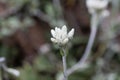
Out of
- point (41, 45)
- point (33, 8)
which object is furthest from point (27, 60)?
point (33, 8)

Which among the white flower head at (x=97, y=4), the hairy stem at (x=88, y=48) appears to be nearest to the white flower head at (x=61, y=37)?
the white flower head at (x=97, y=4)

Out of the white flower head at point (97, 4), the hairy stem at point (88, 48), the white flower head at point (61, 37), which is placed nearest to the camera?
the white flower head at point (61, 37)

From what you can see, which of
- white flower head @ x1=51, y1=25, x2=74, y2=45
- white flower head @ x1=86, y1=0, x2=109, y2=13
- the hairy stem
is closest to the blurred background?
Answer: the hairy stem

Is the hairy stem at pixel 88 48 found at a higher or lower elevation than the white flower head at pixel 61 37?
higher

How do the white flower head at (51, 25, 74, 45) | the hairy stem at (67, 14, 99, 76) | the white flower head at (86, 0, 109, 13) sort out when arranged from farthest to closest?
the hairy stem at (67, 14, 99, 76)
the white flower head at (86, 0, 109, 13)
the white flower head at (51, 25, 74, 45)

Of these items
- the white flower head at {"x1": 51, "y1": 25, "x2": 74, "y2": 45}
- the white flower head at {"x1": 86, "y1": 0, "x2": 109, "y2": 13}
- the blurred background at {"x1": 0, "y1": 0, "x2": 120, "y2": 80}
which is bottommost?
the white flower head at {"x1": 51, "y1": 25, "x2": 74, "y2": 45}

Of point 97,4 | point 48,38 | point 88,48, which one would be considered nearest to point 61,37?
point 97,4

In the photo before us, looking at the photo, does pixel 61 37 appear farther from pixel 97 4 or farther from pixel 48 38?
pixel 48 38

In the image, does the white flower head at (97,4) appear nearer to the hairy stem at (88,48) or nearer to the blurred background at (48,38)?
the hairy stem at (88,48)

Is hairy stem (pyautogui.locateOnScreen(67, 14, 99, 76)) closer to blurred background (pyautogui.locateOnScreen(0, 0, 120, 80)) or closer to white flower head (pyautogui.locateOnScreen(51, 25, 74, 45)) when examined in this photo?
blurred background (pyautogui.locateOnScreen(0, 0, 120, 80))
